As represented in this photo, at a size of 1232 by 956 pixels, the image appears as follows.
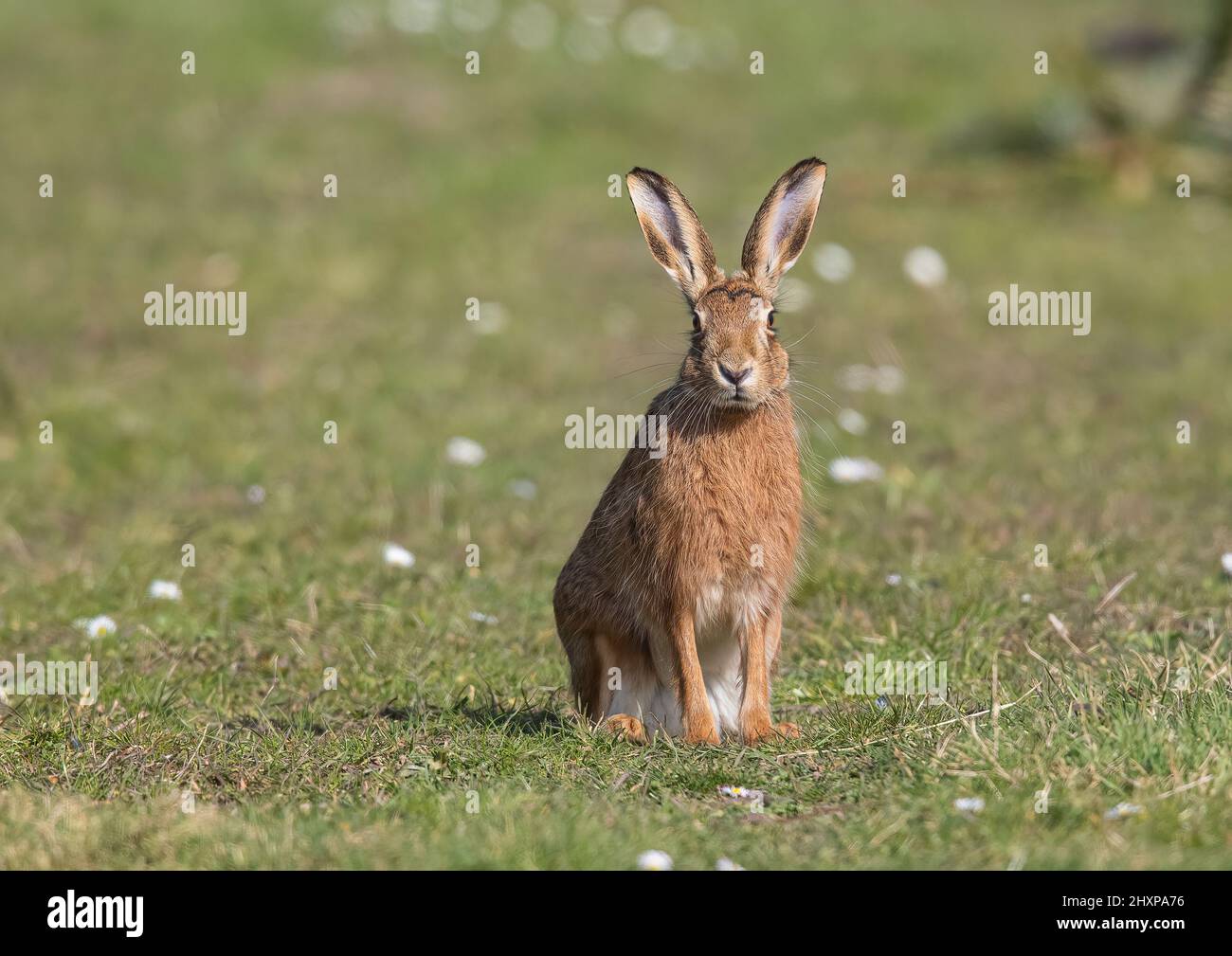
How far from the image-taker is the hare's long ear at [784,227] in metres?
5.31

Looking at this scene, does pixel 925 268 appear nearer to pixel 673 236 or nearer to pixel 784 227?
pixel 784 227

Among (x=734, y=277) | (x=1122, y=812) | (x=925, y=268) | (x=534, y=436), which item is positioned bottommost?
(x=1122, y=812)

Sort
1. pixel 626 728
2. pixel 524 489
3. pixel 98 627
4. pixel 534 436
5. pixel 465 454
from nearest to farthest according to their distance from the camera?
pixel 626 728 → pixel 98 627 → pixel 524 489 → pixel 465 454 → pixel 534 436

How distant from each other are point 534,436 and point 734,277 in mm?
4073

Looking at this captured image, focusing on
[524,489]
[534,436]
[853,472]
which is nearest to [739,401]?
[853,472]

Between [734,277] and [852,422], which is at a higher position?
[734,277]

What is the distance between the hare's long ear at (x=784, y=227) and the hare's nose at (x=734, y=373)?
0.45 m

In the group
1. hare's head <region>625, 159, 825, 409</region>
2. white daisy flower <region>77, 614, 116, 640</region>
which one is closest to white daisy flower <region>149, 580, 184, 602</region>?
white daisy flower <region>77, 614, 116, 640</region>

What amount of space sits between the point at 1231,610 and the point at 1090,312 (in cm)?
543

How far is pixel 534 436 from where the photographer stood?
9.27 metres

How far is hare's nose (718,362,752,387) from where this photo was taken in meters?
4.96

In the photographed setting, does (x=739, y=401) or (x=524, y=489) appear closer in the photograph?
(x=739, y=401)

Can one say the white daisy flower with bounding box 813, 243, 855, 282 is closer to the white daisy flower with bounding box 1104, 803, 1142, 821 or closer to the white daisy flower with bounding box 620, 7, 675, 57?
the white daisy flower with bounding box 620, 7, 675, 57
